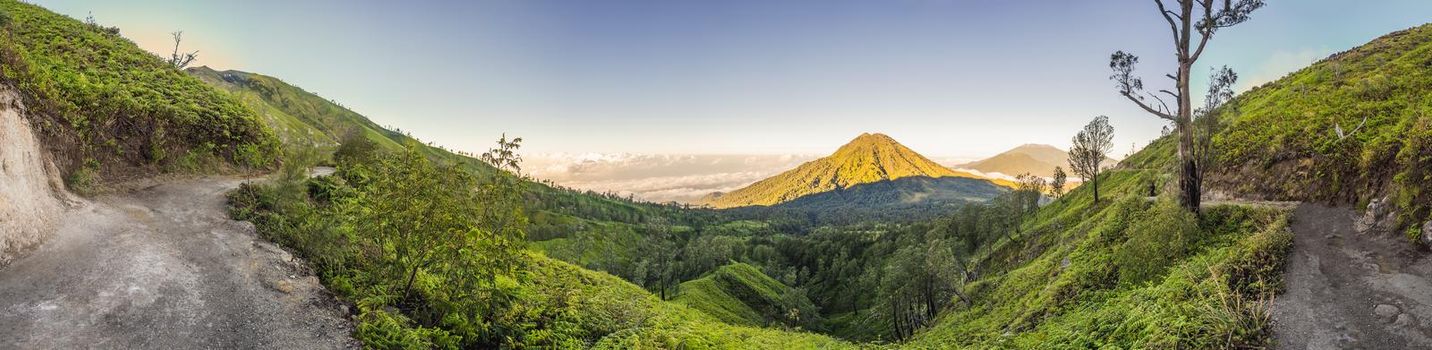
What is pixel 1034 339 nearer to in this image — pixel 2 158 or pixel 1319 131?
pixel 1319 131

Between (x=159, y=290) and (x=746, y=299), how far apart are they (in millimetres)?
99258

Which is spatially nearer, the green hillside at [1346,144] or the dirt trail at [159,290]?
the dirt trail at [159,290]

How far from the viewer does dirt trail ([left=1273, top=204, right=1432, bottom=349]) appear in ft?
36.5

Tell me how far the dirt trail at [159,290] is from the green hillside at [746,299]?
75741 mm

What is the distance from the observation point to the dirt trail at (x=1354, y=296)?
11.1 m

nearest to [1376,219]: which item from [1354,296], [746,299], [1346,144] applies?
[1354,296]

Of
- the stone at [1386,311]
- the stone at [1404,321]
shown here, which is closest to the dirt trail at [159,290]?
the stone at [1404,321]

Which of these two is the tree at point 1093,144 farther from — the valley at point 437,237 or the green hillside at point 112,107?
the green hillside at point 112,107

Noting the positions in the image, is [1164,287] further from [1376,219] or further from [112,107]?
[112,107]

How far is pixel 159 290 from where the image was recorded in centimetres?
1361

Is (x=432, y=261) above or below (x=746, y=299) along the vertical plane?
above

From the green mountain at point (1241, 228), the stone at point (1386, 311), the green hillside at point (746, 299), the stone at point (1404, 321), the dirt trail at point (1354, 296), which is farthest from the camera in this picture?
the green hillside at point (746, 299)

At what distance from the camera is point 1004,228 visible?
8669 cm

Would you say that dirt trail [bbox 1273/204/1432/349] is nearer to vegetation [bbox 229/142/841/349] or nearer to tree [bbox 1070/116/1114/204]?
vegetation [bbox 229/142/841/349]
